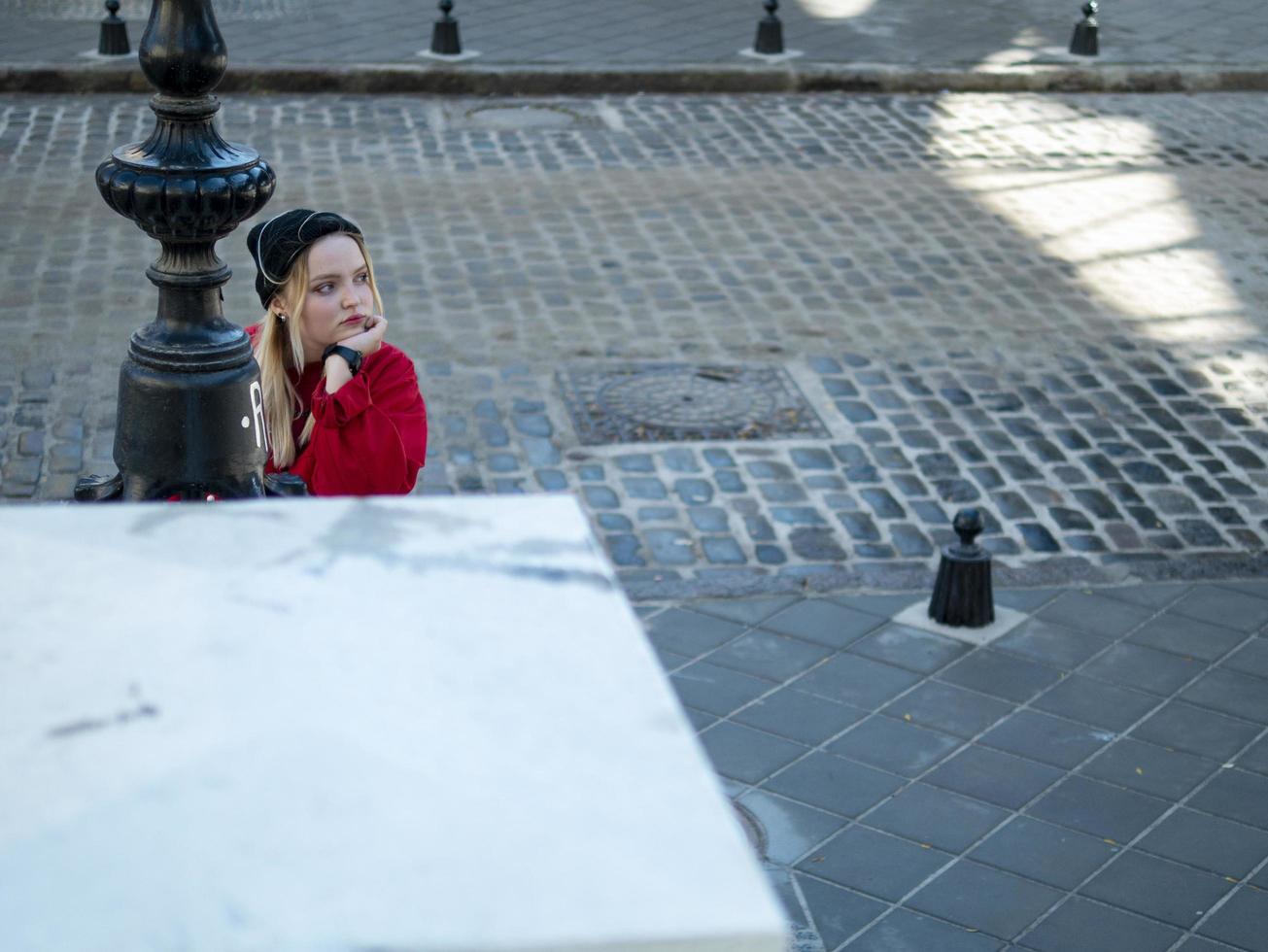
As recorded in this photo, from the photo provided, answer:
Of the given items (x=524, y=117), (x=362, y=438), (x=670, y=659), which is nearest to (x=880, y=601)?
(x=670, y=659)

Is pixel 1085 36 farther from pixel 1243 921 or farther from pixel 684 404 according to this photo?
pixel 1243 921

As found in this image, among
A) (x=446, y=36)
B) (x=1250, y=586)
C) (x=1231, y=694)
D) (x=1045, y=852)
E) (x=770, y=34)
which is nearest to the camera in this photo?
(x=1045, y=852)

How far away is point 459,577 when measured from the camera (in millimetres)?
1967

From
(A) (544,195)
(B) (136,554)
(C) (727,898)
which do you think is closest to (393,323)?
(A) (544,195)

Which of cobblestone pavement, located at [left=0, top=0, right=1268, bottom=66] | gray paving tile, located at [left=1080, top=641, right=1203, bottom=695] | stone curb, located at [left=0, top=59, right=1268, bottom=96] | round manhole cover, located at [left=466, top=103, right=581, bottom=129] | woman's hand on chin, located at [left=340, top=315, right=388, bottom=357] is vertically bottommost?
gray paving tile, located at [left=1080, top=641, right=1203, bottom=695]

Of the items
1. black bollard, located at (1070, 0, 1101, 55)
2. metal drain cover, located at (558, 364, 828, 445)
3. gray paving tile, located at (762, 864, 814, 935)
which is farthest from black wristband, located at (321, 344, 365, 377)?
black bollard, located at (1070, 0, 1101, 55)

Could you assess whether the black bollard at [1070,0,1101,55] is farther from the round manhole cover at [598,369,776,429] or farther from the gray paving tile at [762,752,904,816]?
the gray paving tile at [762,752,904,816]

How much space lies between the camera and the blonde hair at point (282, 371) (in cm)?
426

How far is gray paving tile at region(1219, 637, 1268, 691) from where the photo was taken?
19.7ft

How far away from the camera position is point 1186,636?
20.4ft

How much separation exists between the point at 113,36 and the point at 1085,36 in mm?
8361

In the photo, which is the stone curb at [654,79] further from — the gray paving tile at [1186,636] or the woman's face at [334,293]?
the woman's face at [334,293]

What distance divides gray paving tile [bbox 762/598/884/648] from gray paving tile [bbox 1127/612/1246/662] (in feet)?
3.19

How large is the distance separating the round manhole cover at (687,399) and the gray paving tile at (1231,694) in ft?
8.69
